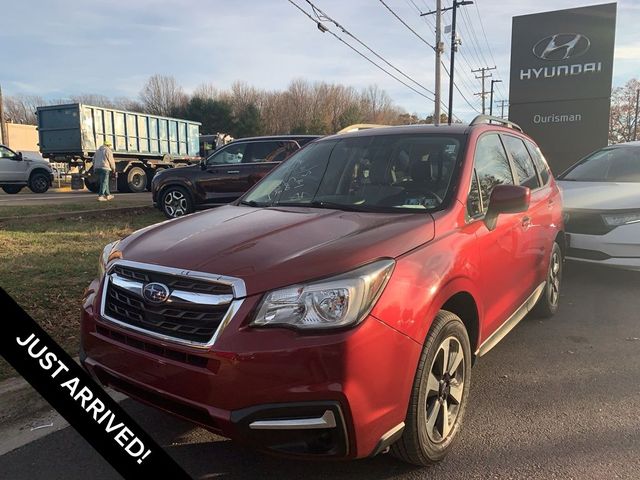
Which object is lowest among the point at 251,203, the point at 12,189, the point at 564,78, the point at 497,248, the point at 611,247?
the point at 611,247

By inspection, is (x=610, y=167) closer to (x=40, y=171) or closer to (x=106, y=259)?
(x=106, y=259)

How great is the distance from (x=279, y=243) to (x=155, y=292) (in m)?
0.62

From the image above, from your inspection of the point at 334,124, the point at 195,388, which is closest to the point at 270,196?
the point at 195,388

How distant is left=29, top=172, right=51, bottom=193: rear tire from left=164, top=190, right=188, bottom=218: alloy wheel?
1194cm

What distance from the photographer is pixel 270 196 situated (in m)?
3.69

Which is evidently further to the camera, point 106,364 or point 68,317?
point 68,317

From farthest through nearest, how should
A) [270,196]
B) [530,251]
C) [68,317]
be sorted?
1. [68,317]
2. [530,251]
3. [270,196]

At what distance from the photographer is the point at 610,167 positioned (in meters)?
7.14

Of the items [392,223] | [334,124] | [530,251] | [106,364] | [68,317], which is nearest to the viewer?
[106,364]

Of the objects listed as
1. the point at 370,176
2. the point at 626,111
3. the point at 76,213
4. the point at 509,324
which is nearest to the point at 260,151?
the point at 76,213

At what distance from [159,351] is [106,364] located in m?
0.42

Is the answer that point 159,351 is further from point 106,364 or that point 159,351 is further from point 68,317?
point 68,317

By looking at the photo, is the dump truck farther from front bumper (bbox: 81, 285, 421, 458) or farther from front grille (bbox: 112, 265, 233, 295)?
front bumper (bbox: 81, 285, 421, 458)

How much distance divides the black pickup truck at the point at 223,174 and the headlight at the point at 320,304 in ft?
27.3
